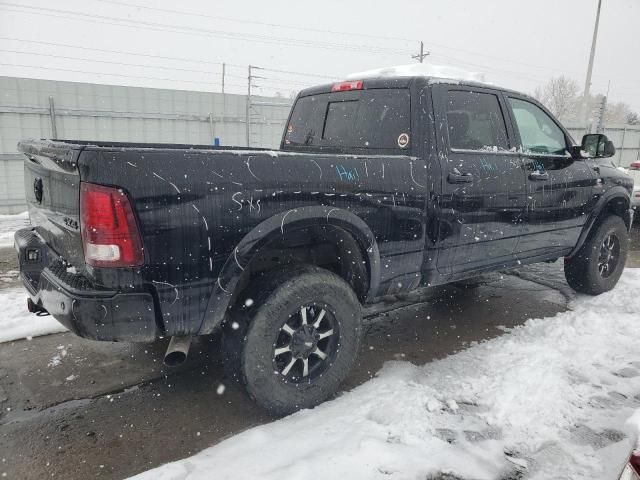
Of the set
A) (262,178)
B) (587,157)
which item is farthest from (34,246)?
(587,157)

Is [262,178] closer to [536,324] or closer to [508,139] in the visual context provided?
[508,139]

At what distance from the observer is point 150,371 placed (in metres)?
3.15

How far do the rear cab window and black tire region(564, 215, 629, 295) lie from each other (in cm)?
266

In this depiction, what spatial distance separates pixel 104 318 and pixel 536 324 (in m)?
3.42

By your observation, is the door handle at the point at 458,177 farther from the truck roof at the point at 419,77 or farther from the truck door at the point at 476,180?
the truck roof at the point at 419,77

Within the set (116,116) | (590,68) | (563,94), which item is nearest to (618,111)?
(563,94)

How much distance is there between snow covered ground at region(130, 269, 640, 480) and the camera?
2166 mm

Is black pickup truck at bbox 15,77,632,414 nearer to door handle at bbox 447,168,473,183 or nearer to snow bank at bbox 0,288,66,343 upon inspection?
door handle at bbox 447,168,473,183

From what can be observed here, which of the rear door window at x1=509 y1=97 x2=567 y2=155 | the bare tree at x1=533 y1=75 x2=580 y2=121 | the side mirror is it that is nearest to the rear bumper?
the rear door window at x1=509 y1=97 x2=567 y2=155

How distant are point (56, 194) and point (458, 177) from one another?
244 centimetres

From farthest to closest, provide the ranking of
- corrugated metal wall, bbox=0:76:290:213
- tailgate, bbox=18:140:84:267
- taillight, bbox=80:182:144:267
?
1. corrugated metal wall, bbox=0:76:290:213
2. tailgate, bbox=18:140:84:267
3. taillight, bbox=80:182:144:267

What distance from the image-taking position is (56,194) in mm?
2336

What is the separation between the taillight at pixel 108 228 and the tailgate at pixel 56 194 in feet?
0.34

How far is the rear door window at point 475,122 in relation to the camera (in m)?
3.25
